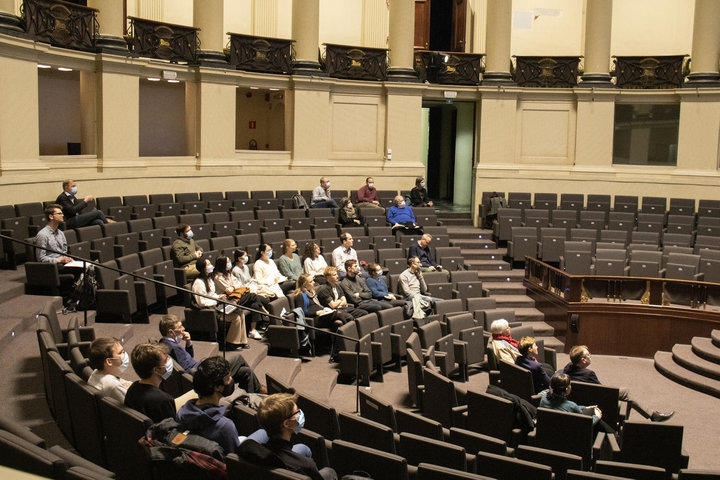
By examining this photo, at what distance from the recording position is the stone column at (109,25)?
44.5ft

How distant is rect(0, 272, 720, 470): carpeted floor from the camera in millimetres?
5820

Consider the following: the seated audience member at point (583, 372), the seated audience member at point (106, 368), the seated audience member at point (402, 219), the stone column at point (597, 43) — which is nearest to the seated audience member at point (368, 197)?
the seated audience member at point (402, 219)

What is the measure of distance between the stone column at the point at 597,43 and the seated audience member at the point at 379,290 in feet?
31.5

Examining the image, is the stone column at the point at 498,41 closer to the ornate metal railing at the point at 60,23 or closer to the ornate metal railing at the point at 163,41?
the ornate metal railing at the point at 163,41

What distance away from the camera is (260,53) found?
16250 millimetres

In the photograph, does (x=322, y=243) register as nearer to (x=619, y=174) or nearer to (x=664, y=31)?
(x=619, y=174)

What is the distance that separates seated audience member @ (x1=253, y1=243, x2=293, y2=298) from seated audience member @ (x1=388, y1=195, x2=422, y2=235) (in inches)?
158

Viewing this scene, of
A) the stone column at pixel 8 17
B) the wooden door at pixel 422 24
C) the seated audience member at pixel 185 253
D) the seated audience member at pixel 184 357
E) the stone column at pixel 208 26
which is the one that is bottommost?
the seated audience member at pixel 184 357

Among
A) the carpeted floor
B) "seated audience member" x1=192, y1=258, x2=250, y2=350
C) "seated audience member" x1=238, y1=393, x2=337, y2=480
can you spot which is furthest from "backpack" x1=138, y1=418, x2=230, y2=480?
"seated audience member" x1=192, y1=258, x2=250, y2=350

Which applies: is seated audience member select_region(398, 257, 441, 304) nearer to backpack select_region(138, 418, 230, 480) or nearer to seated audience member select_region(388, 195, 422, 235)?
seated audience member select_region(388, 195, 422, 235)

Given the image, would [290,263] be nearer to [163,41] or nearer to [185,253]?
[185,253]

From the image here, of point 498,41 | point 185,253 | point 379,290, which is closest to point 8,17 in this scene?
point 185,253

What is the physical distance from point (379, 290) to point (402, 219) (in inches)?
142

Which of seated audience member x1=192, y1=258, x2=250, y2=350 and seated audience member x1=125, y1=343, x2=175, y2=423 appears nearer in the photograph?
seated audience member x1=125, y1=343, x2=175, y2=423
